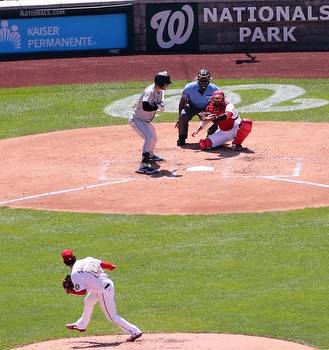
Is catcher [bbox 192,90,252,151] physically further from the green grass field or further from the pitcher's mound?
the pitcher's mound

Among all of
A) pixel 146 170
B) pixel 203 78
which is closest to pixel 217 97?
pixel 203 78

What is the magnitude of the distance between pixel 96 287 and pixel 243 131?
10.8 m

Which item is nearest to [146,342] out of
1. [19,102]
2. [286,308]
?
[286,308]

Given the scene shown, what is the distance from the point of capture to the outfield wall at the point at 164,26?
110 feet

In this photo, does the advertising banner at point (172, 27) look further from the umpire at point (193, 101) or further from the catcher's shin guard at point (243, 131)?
the catcher's shin guard at point (243, 131)

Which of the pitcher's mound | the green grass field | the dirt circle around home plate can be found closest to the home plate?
the dirt circle around home plate

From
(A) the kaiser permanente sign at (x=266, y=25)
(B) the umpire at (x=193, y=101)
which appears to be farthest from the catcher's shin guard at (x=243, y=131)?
(A) the kaiser permanente sign at (x=266, y=25)

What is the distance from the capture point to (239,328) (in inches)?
545

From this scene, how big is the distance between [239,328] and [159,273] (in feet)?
9.29

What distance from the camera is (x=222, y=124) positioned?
23.6 m

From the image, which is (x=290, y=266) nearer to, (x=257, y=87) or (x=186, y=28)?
(x=257, y=87)

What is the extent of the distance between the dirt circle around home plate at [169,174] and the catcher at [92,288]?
661 centimetres

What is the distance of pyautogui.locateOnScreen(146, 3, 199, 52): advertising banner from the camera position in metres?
33.6

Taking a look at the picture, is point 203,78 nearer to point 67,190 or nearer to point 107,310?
point 67,190
